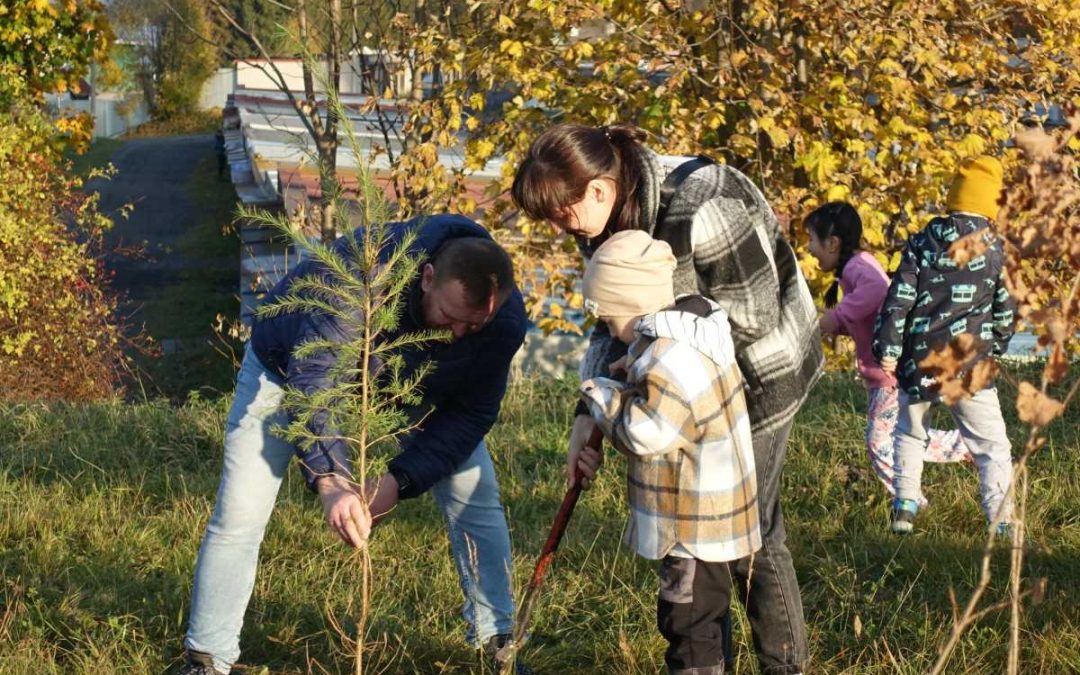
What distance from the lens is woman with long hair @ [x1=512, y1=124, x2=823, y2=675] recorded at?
113 inches

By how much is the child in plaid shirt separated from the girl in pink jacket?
2235mm

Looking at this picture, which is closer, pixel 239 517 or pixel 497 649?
pixel 239 517

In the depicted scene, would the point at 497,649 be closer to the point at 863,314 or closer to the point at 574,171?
the point at 574,171

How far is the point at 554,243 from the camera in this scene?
7.30 metres

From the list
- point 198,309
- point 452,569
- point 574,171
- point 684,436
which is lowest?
point 198,309

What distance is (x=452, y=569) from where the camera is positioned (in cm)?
431

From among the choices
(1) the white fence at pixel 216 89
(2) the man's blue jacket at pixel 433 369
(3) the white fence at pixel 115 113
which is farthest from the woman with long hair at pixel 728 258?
(3) the white fence at pixel 115 113

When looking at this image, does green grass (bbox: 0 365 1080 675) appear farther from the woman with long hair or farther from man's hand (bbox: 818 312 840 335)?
man's hand (bbox: 818 312 840 335)

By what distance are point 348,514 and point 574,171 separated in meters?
0.94

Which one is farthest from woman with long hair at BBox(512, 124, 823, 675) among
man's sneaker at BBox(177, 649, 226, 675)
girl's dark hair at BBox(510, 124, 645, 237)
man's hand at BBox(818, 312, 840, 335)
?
man's hand at BBox(818, 312, 840, 335)

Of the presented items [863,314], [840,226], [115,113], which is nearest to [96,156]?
[115,113]

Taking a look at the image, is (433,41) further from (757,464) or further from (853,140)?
(757,464)

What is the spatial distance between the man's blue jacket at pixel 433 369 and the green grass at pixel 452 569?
491 mm

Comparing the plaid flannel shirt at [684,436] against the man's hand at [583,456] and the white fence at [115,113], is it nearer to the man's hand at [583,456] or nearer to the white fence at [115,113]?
the man's hand at [583,456]
